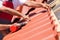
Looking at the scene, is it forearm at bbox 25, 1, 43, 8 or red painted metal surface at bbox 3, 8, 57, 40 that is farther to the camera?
forearm at bbox 25, 1, 43, 8

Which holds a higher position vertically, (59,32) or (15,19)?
(15,19)

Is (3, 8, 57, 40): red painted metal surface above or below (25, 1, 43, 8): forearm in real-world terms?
below

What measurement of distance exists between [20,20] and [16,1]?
35 centimetres

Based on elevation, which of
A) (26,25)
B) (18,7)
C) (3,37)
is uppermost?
(18,7)

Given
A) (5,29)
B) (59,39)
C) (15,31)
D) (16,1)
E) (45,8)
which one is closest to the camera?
(59,39)

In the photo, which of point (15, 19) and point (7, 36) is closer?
point (7, 36)

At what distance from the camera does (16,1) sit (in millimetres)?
1972

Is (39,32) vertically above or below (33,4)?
below

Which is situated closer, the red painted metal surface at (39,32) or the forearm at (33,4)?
the red painted metal surface at (39,32)

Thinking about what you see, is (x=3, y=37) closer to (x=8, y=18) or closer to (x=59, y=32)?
(x=8, y=18)

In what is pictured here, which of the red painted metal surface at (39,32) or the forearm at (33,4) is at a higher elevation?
the forearm at (33,4)

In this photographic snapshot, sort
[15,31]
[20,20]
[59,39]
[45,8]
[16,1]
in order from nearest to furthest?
[59,39], [15,31], [20,20], [45,8], [16,1]

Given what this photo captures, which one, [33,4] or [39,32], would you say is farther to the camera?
[33,4]

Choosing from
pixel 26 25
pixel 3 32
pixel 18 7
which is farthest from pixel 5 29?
pixel 18 7
